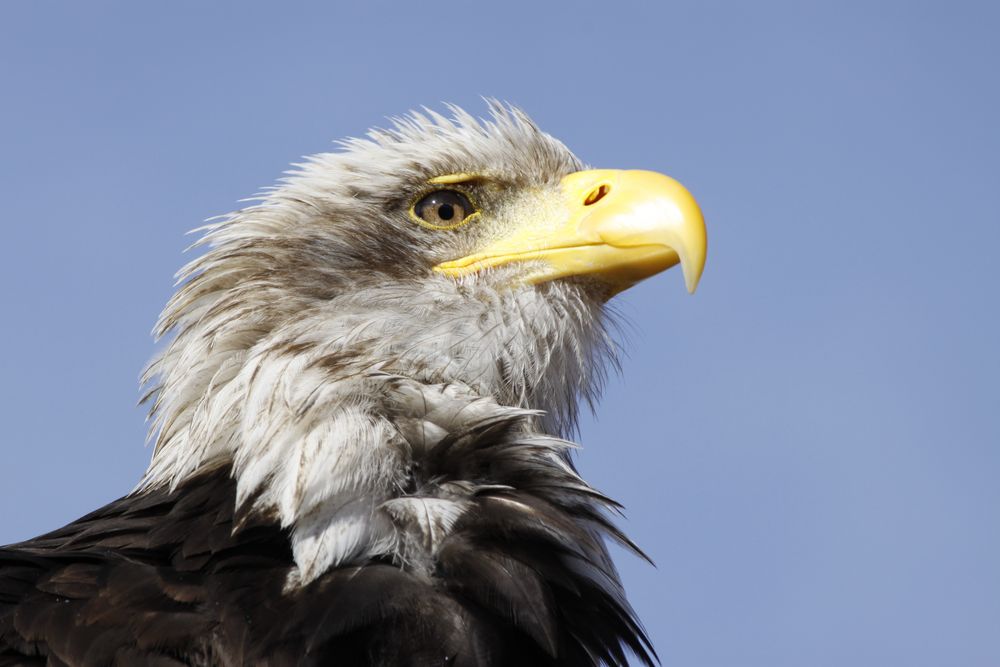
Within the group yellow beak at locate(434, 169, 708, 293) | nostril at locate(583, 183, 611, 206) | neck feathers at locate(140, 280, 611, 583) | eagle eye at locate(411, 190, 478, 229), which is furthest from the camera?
eagle eye at locate(411, 190, 478, 229)

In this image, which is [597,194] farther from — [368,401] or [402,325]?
[368,401]

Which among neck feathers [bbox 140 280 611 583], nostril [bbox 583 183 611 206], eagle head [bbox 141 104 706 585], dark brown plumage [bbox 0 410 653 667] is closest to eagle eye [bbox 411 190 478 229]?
eagle head [bbox 141 104 706 585]

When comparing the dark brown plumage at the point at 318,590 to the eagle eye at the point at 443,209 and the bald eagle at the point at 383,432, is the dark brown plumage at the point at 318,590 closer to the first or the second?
the bald eagle at the point at 383,432

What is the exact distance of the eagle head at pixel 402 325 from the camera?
531 cm

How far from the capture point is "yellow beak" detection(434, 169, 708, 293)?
238 inches

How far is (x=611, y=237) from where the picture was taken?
6215 millimetres

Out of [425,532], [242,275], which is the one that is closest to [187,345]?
[242,275]

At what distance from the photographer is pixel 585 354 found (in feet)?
21.8

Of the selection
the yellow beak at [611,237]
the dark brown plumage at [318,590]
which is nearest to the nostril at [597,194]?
the yellow beak at [611,237]

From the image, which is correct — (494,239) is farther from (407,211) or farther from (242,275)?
(242,275)

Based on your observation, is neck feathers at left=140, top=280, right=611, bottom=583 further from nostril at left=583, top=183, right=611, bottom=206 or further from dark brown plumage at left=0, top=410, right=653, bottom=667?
nostril at left=583, top=183, right=611, bottom=206

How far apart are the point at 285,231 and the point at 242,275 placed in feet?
1.10

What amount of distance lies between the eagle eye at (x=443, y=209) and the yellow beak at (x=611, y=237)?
229 mm

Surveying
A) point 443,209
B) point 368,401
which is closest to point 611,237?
point 443,209
